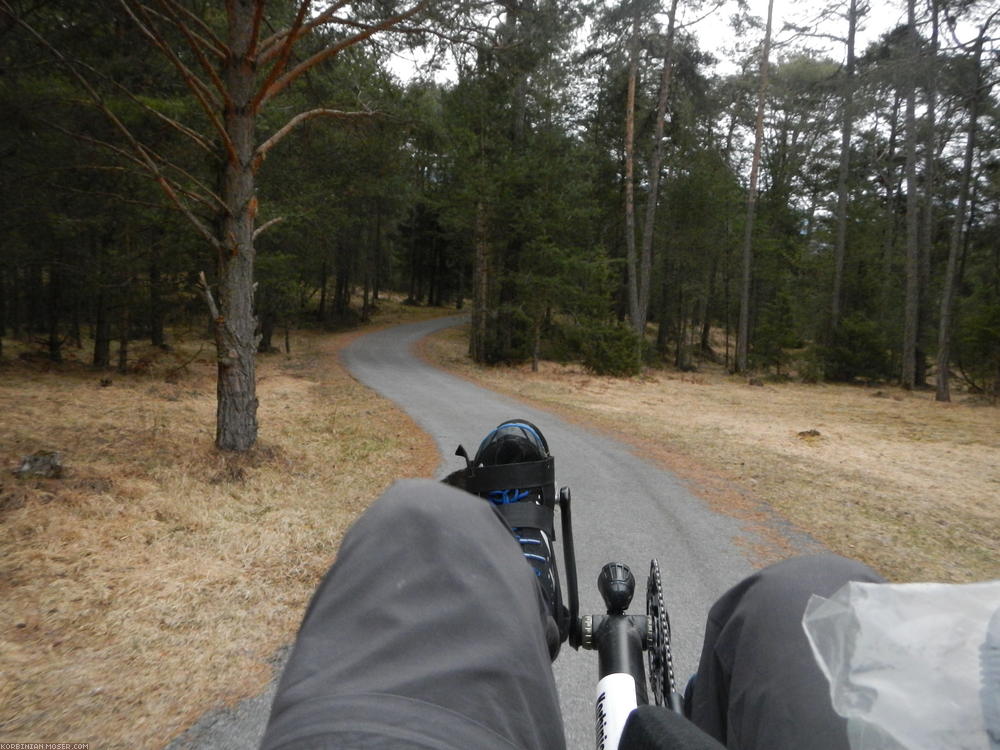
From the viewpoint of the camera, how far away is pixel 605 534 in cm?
500

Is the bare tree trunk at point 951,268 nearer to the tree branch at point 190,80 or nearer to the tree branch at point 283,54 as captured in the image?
the tree branch at point 283,54

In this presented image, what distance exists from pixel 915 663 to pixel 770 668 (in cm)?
60

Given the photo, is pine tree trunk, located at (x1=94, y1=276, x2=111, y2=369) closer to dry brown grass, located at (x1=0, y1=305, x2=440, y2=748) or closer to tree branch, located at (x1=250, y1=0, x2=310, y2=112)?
dry brown grass, located at (x1=0, y1=305, x2=440, y2=748)

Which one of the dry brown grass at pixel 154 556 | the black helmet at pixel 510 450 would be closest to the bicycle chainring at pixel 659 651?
the black helmet at pixel 510 450

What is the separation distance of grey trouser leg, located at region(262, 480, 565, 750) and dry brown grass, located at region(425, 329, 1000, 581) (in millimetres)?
4414

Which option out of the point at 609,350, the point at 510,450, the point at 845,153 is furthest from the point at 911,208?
the point at 510,450

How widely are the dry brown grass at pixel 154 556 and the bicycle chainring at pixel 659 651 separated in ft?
5.96

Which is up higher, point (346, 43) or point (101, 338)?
point (346, 43)

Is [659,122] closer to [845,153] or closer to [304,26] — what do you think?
[845,153]

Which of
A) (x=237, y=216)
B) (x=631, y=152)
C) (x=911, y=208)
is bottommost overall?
(x=237, y=216)

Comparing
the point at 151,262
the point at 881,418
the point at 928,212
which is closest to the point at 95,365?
the point at 151,262

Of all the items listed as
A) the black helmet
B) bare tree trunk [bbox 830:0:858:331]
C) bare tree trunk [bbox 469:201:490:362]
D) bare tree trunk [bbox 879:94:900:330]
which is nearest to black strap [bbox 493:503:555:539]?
the black helmet

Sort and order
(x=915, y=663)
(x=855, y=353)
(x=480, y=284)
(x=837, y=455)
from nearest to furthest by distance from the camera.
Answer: (x=915, y=663), (x=837, y=455), (x=480, y=284), (x=855, y=353)

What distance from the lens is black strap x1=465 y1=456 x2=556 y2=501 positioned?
2.38 meters
